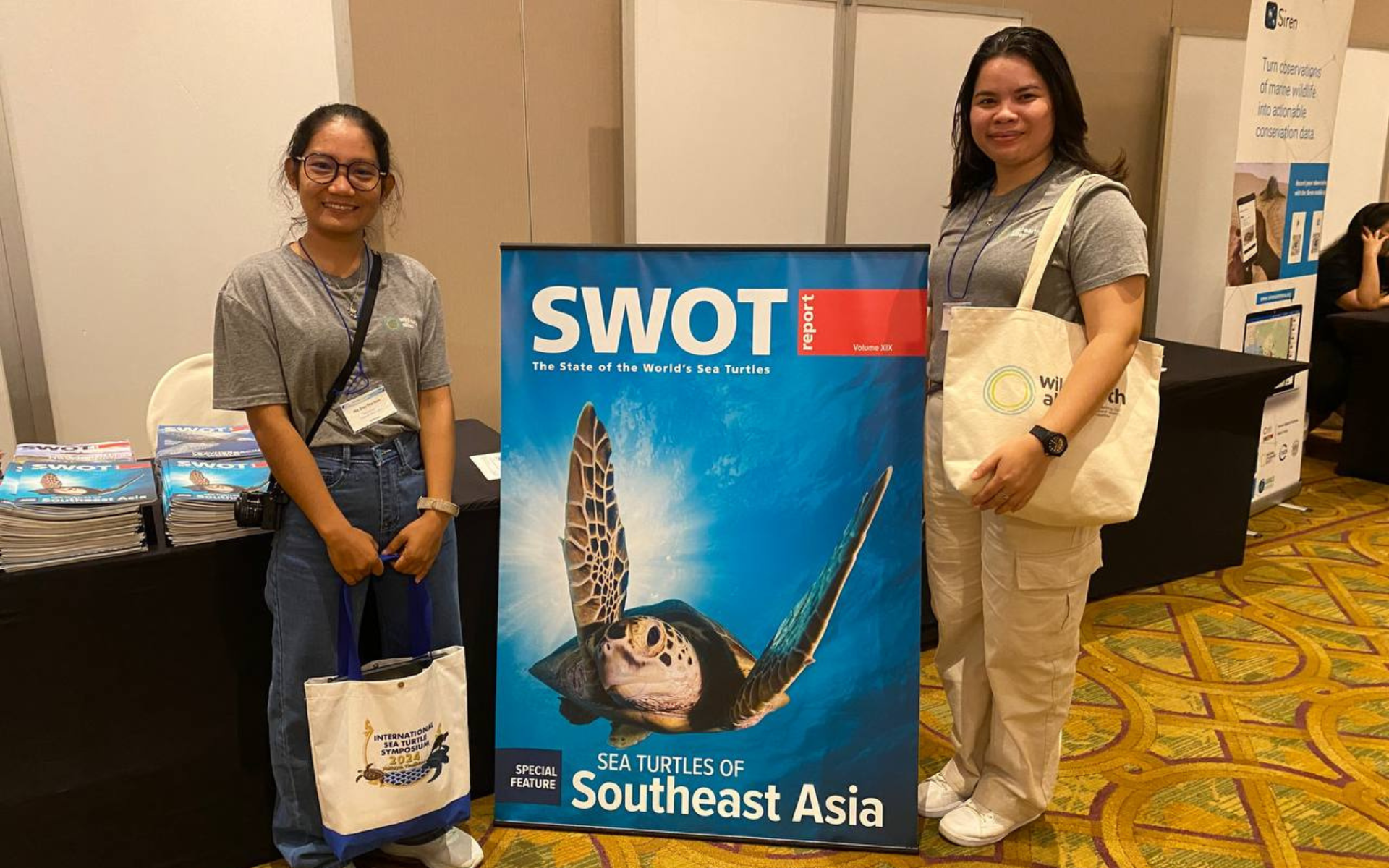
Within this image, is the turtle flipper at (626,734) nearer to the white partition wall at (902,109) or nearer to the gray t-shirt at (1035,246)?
the gray t-shirt at (1035,246)

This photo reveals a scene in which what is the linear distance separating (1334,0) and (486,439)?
3.68 meters

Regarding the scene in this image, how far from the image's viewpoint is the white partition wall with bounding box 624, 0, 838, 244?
3.16 m

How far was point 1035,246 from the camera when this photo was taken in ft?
5.82

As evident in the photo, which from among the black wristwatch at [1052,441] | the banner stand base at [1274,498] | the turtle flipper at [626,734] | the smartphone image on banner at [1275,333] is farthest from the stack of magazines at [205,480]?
the banner stand base at [1274,498]

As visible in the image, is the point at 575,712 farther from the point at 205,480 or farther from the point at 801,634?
the point at 205,480

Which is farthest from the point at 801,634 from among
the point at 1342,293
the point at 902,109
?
the point at 1342,293

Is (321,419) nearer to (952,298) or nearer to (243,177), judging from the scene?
(952,298)

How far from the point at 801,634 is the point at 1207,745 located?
1.22 m

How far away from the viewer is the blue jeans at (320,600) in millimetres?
1785

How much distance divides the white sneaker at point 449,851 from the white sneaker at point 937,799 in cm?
95

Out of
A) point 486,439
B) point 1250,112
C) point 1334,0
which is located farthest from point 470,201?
point 1334,0

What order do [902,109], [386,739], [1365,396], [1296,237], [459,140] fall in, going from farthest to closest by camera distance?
[1365,396], [1296,237], [902,109], [459,140], [386,739]

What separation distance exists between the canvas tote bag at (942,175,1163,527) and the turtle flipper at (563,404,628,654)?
696 mm

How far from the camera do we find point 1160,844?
84.0 inches
